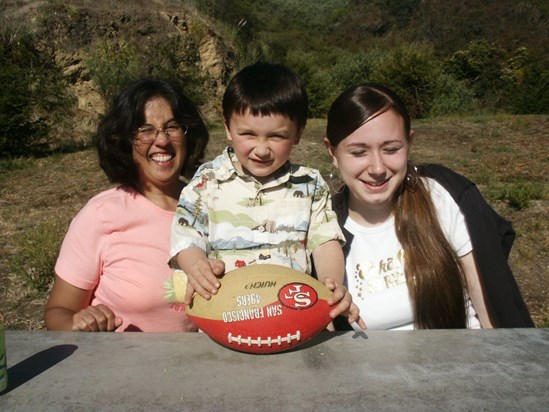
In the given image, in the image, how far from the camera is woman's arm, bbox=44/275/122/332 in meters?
2.13

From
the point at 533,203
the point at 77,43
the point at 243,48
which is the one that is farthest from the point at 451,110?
the point at 533,203

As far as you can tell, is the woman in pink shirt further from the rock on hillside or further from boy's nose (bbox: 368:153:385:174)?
the rock on hillside

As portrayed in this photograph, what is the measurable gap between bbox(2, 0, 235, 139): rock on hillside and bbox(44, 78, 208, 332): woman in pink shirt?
1233cm

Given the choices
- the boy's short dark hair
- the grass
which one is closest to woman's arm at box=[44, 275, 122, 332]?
the boy's short dark hair

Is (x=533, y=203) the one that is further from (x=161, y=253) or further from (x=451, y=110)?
(x=451, y=110)

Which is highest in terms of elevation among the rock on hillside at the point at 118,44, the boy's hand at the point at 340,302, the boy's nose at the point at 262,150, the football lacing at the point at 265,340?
the rock on hillside at the point at 118,44

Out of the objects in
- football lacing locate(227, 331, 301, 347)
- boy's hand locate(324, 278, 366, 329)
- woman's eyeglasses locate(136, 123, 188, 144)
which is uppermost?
woman's eyeglasses locate(136, 123, 188, 144)

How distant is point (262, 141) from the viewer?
86.6 inches

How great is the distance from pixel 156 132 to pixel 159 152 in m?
0.09

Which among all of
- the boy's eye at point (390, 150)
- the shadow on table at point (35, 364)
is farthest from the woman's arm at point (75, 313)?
the boy's eye at point (390, 150)

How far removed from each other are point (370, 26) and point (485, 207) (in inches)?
2381

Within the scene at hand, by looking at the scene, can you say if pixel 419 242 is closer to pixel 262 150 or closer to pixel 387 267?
pixel 387 267

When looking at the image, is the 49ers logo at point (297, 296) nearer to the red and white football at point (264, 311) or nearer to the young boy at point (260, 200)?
the red and white football at point (264, 311)

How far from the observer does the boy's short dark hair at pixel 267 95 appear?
86.5 inches
